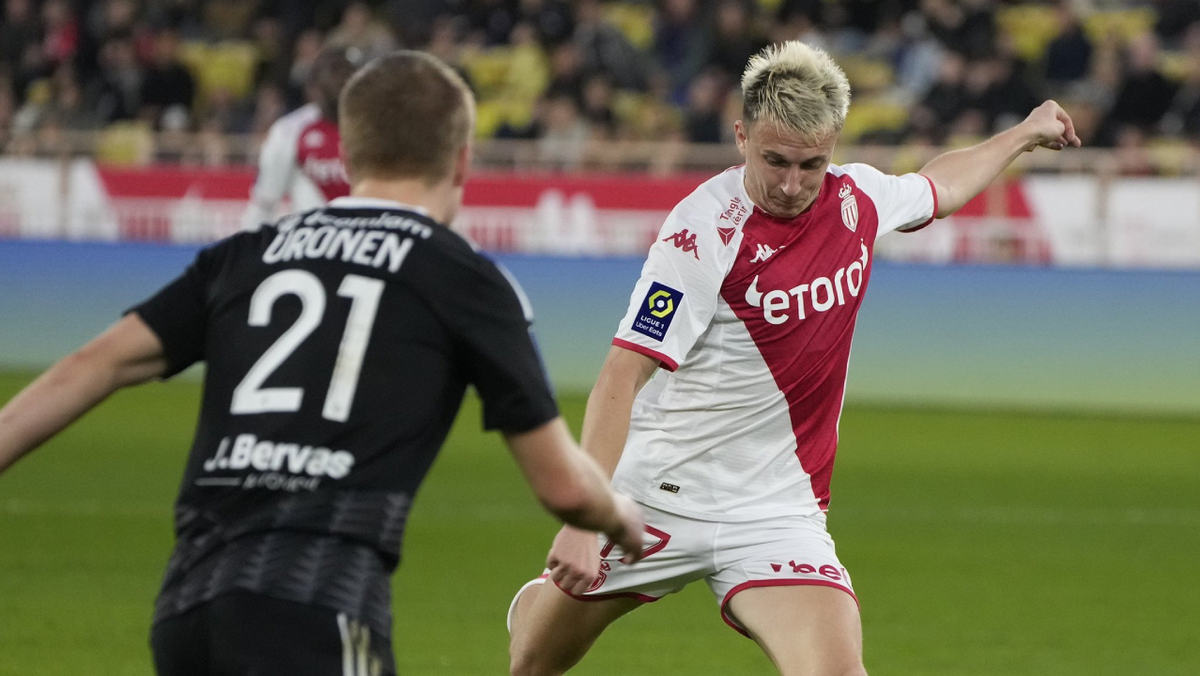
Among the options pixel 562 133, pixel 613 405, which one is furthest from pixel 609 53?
pixel 613 405

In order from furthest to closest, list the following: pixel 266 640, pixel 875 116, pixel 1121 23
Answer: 1. pixel 1121 23
2. pixel 875 116
3. pixel 266 640

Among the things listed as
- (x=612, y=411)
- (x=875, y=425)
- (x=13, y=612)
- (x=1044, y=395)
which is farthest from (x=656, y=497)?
(x=1044, y=395)

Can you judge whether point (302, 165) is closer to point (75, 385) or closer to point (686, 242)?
point (686, 242)

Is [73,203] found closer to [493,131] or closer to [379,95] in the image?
[493,131]

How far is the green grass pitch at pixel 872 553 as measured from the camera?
23.4 feet

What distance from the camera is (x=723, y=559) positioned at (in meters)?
4.77

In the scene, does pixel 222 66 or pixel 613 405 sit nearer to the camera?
pixel 613 405

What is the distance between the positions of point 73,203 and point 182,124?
416 cm

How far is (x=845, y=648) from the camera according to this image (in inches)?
173

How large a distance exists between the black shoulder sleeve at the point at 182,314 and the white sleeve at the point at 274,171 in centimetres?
731

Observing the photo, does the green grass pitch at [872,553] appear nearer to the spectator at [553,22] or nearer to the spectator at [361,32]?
the spectator at [361,32]

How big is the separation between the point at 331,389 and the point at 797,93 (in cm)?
197

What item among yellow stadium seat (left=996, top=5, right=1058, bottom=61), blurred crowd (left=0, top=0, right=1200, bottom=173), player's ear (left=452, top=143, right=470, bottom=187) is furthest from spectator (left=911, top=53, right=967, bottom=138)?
player's ear (left=452, top=143, right=470, bottom=187)

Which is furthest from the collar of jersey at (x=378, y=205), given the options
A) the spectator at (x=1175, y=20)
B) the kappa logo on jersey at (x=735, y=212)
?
the spectator at (x=1175, y=20)
